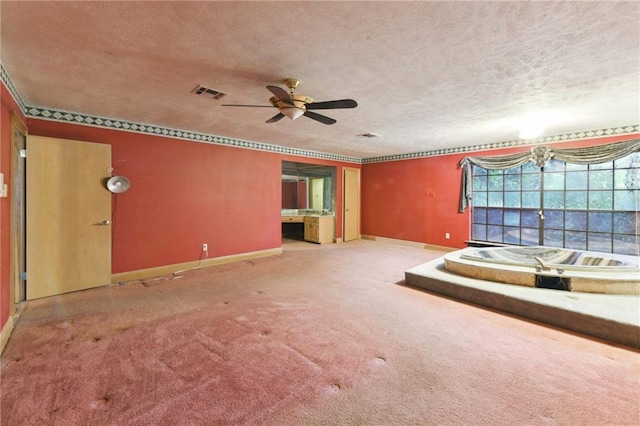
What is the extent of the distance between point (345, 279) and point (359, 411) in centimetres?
259

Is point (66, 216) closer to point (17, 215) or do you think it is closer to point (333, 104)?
point (17, 215)

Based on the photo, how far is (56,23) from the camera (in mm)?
1787

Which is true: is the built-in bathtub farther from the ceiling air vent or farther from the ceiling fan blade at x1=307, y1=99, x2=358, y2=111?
the ceiling air vent

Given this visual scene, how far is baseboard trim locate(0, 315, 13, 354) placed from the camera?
89.8 inches

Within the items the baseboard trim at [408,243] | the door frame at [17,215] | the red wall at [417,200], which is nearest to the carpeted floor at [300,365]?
the door frame at [17,215]

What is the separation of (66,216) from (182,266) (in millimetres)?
1665

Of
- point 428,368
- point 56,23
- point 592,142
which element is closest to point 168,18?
point 56,23

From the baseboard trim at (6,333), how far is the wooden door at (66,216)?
942 mm

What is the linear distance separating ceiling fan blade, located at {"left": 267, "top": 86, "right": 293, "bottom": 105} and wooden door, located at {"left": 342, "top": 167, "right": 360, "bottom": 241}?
5122 mm

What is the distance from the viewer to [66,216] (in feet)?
11.6

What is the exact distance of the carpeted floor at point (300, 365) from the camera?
5.32ft

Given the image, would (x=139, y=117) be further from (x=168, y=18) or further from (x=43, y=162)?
(x=168, y=18)

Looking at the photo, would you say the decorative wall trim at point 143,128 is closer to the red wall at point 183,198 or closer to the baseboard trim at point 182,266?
the red wall at point 183,198

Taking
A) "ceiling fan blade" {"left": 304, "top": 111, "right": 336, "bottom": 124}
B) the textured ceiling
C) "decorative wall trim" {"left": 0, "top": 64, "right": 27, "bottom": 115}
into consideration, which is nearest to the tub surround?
the textured ceiling
